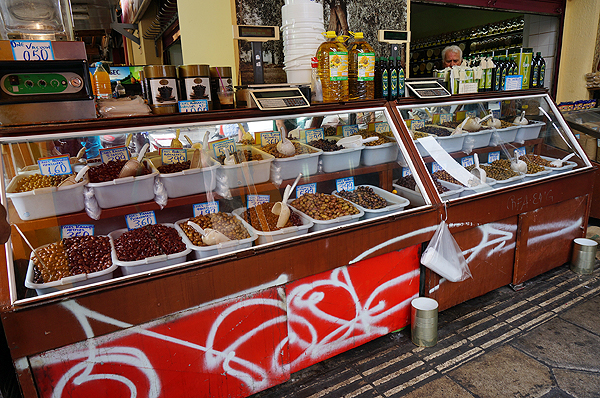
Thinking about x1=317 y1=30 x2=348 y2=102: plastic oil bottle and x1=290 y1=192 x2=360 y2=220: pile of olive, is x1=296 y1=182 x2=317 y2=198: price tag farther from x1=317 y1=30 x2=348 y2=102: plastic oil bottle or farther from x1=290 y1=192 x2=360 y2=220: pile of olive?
x1=317 y1=30 x2=348 y2=102: plastic oil bottle

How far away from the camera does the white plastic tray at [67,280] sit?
5.30 feet

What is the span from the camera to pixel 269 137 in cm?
246

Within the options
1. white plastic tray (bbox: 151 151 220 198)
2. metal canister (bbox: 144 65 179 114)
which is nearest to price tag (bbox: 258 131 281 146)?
white plastic tray (bbox: 151 151 220 198)

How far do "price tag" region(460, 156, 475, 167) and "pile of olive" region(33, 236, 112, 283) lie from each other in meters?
2.77

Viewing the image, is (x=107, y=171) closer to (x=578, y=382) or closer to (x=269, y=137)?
(x=269, y=137)

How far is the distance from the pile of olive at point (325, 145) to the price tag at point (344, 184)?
23cm

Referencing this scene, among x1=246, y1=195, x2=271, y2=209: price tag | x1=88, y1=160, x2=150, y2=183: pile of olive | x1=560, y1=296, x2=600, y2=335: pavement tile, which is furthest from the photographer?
x1=560, y1=296, x2=600, y2=335: pavement tile

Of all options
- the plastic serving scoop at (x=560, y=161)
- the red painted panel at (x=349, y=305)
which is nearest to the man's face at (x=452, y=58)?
the plastic serving scoop at (x=560, y=161)

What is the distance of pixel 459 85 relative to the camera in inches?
127

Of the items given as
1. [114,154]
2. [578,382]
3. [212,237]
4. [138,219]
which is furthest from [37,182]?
[578,382]

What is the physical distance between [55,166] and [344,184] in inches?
69.5

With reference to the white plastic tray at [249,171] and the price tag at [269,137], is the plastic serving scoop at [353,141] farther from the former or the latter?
the white plastic tray at [249,171]

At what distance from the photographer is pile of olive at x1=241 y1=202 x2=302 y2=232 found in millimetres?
2172

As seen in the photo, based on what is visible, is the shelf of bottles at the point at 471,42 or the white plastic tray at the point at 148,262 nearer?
the white plastic tray at the point at 148,262
